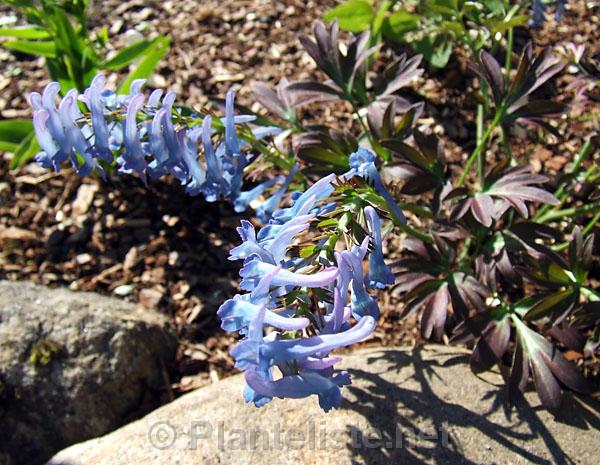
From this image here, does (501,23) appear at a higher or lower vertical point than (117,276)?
higher

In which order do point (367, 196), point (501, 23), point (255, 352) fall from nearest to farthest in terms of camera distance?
point (255, 352) < point (367, 196) < point (501, 23)

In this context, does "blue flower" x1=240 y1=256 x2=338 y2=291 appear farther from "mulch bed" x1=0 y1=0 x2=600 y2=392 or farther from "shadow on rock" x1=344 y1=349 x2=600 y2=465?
"mulch bed" x1=0 y1=0 x2=600 y2=392

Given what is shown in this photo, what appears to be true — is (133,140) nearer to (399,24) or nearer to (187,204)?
(187,204)

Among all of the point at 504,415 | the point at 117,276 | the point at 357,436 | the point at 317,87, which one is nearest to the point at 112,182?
the point at 117,276

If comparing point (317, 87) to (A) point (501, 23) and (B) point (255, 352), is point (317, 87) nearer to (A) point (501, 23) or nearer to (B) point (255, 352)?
(A) point (501, 23)

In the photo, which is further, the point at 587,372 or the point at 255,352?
the point at 587,372

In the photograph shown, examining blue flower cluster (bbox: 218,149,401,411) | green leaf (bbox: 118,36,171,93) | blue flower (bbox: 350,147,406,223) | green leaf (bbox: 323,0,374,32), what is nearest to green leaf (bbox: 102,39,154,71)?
green leaf (bbox: 118,36,171,93)
